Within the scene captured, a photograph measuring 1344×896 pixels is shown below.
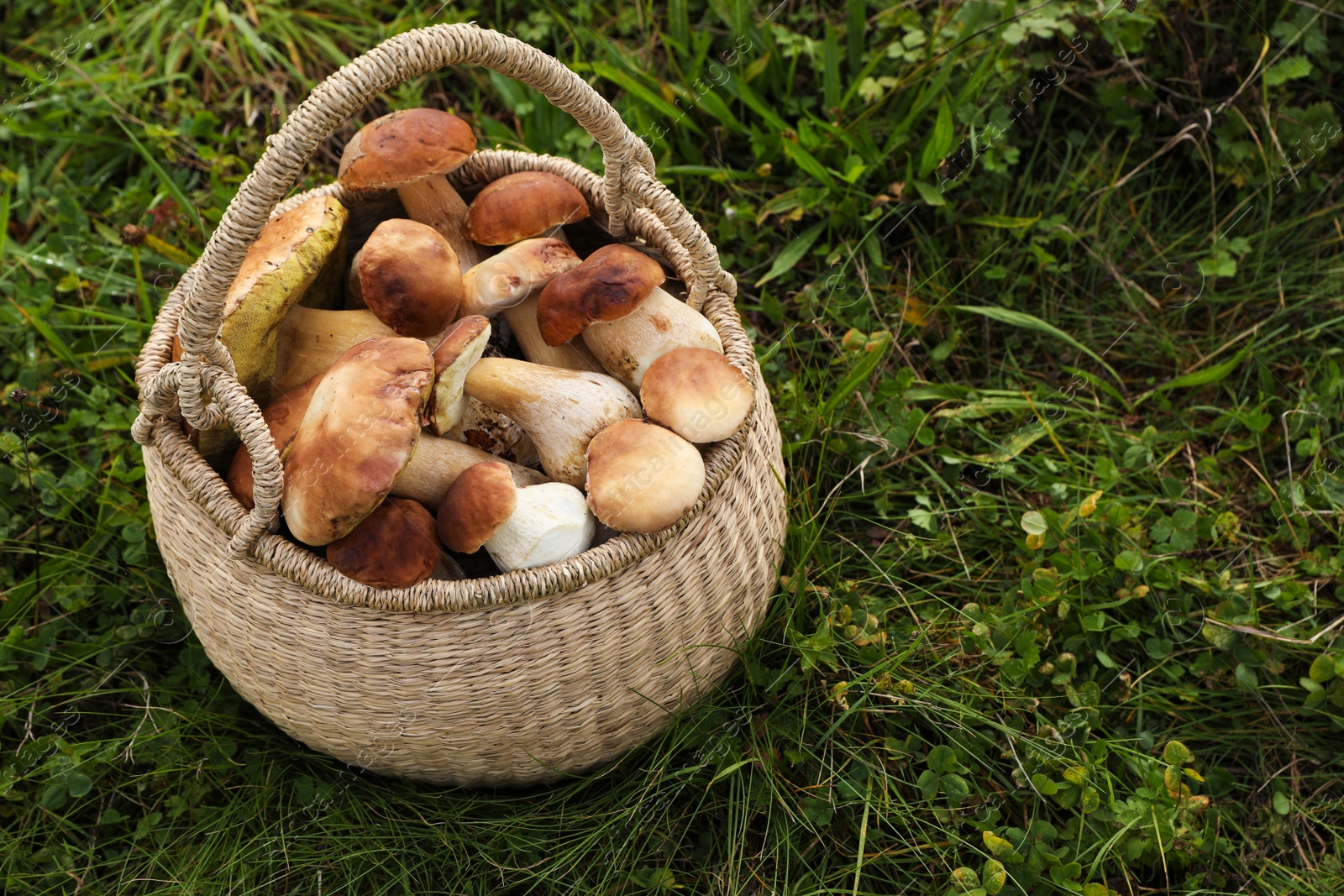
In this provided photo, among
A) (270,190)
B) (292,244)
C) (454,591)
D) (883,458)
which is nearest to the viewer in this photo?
(270,190)

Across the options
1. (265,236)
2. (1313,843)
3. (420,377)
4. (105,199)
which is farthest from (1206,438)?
(105,199)

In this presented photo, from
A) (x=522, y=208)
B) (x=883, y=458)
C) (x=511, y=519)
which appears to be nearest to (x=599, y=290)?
(x=522, y=208)

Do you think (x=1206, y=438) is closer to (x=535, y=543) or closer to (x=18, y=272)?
(x=535, y=543)

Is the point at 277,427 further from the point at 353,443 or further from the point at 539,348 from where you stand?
the point at 539,348

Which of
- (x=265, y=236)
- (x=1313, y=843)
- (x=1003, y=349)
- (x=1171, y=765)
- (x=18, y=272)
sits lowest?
(x=1313, y=843)

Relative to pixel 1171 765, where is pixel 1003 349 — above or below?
above

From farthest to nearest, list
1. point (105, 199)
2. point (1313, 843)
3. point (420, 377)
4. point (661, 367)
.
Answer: point (105, 199), point (1313, 843), point (661, 367), point (420, 377)

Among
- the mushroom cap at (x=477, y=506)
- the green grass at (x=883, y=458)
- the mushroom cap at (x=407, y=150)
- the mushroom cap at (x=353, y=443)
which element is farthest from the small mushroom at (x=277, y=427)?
the green grass at (x=883, y=458)
